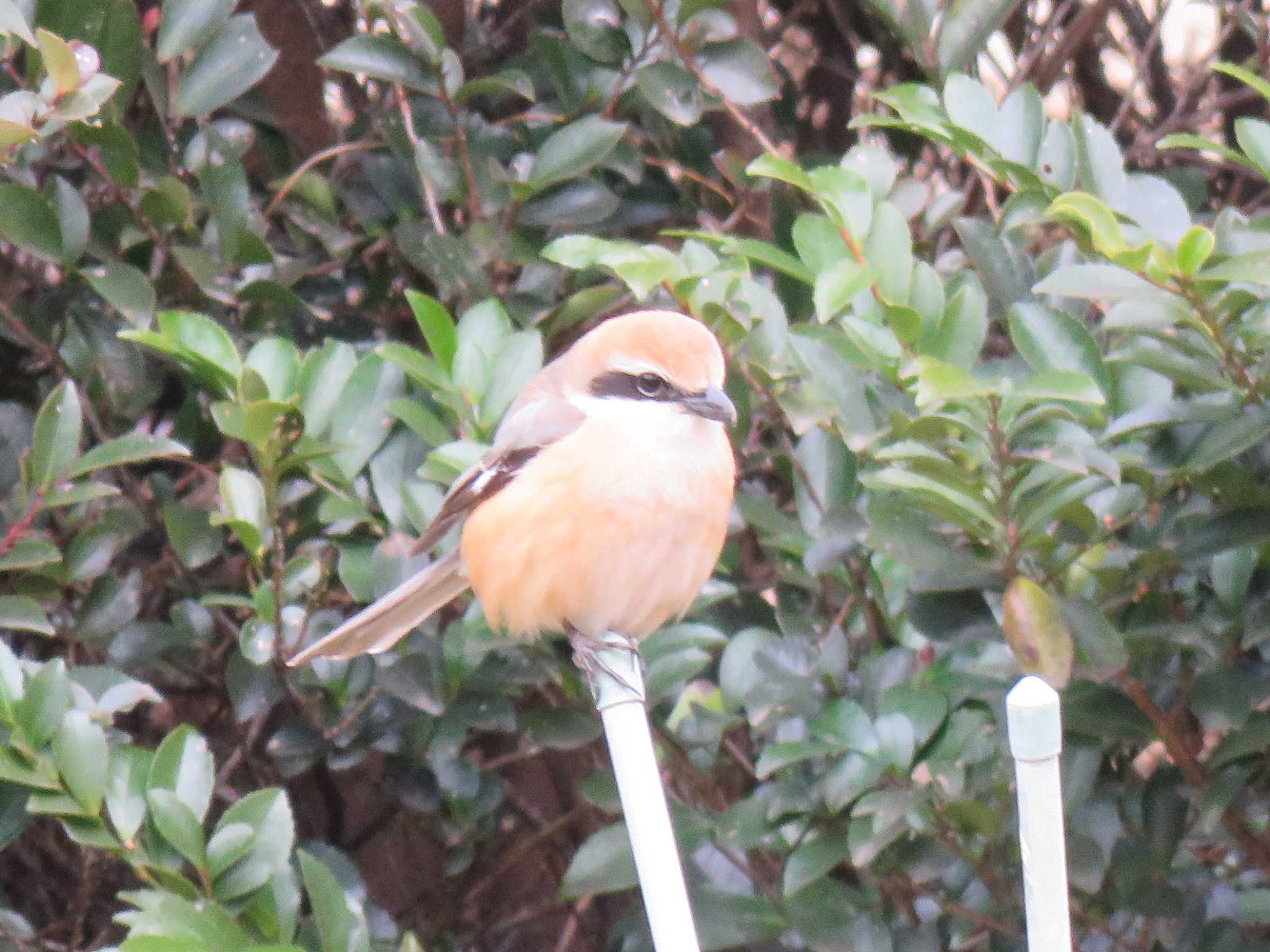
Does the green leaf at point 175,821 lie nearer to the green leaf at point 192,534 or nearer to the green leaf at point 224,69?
the green leaf at point 192,534

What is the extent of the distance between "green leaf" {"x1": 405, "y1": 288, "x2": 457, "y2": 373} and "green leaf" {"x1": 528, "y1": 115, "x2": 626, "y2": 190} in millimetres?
389

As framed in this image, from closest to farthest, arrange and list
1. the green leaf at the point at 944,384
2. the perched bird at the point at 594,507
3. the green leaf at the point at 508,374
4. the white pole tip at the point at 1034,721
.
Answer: the white pole tip at the point at 1034,721, the green leaf at the point at 944,384, the perched bird at the point at 594,507, the green leaf at the point at 508,374

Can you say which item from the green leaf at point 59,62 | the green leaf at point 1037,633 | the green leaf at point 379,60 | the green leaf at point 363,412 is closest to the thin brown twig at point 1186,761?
the green leaf at point 1037,633

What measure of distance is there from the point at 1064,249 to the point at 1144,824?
0.80m

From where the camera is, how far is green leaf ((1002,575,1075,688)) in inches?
75.0

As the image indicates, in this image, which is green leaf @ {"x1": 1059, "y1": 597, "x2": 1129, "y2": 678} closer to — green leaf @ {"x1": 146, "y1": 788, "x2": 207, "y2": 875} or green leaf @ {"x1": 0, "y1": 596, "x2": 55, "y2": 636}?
green leaf @ {"x1": 146, "y1": 788, "x2": 207, "y2": 875}

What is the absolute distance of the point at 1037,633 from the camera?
1917 millimetres

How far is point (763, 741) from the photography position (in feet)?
9.07

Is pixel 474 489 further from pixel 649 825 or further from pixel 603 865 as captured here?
pixel 649 825

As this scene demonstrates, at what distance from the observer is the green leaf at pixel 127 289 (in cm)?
257

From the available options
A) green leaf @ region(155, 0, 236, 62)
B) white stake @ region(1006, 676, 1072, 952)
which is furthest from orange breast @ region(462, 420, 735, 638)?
white stake @ region(1006, 676, 1072, 952)

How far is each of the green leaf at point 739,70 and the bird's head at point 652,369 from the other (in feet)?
1.84

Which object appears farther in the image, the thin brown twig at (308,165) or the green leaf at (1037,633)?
the thin brown twig at (308,165)

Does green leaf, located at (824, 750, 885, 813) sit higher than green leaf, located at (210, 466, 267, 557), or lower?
A: lower
